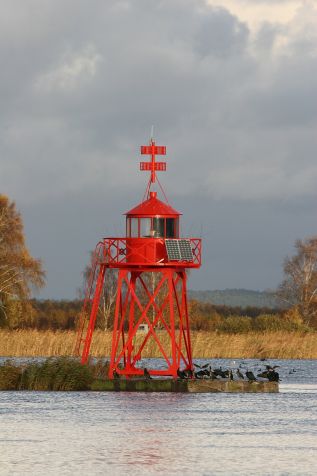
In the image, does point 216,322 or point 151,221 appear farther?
point 216,322

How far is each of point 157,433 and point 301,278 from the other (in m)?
93.2

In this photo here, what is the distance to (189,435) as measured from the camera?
1763 inches

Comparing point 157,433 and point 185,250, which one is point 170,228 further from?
point 157,433

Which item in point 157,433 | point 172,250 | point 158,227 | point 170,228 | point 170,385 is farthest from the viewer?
point 170,228

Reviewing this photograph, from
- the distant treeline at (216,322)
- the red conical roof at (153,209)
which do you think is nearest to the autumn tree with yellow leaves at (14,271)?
the distant treeline at (216,322)

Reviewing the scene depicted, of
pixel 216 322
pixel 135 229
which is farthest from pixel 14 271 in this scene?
pixel 135 229

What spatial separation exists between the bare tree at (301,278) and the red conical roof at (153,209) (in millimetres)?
74827

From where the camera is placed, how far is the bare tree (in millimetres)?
135413

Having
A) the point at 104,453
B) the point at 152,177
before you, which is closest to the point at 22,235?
the point at 152,177

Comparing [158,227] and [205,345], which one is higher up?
[158,227]

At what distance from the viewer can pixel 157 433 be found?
45156 mm

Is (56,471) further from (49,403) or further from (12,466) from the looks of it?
(49,403)

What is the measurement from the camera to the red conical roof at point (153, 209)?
196 feet

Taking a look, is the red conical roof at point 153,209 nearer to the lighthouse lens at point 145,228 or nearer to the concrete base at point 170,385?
the lighthouse lens at point 145,228
